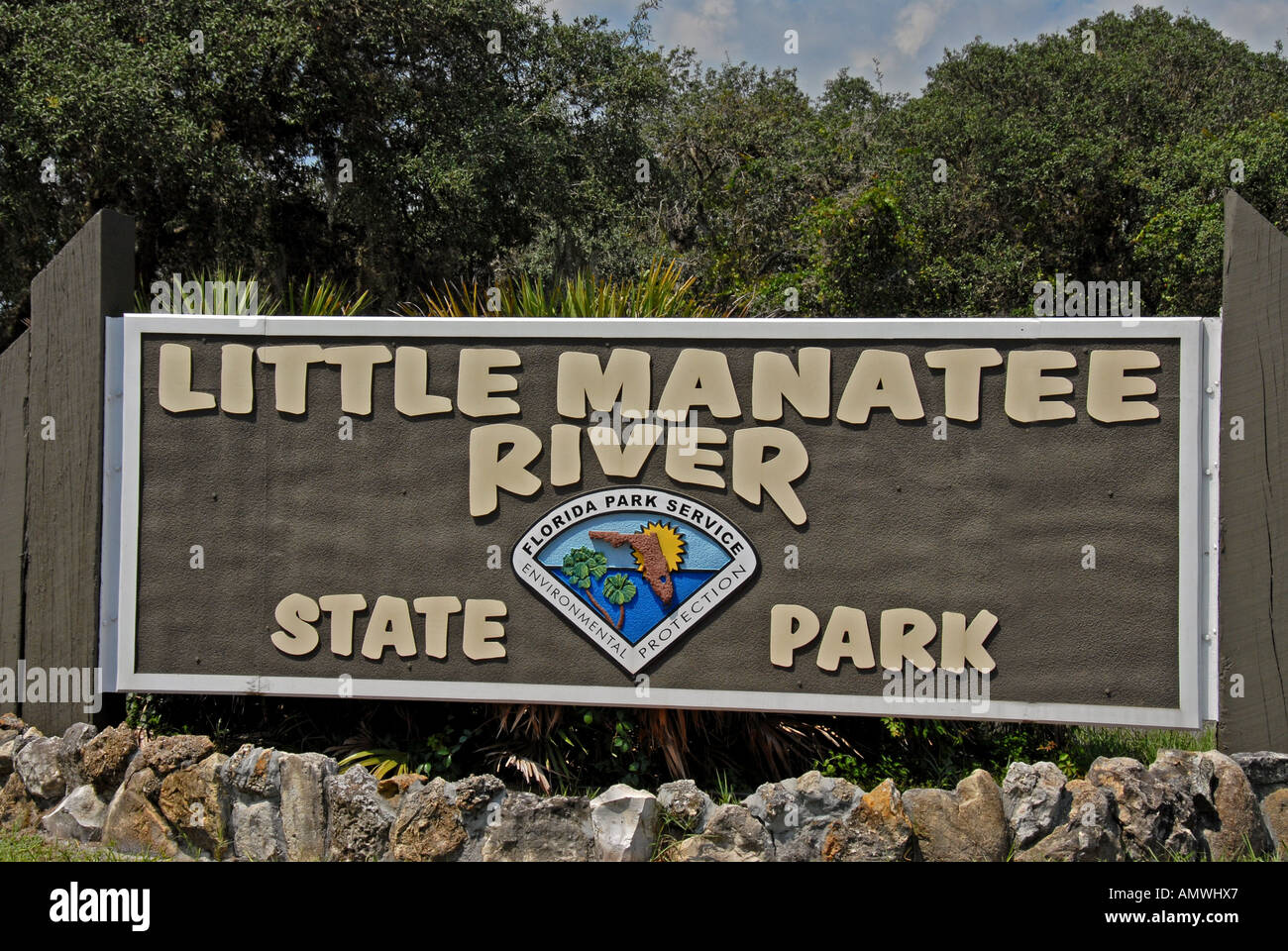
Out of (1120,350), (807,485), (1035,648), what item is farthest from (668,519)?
(1120,350)

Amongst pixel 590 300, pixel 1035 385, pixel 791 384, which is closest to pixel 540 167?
pixel 590 300

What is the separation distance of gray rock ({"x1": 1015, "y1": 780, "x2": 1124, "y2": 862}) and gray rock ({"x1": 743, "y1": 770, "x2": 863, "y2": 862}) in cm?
78

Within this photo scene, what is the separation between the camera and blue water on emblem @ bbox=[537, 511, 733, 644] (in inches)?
195

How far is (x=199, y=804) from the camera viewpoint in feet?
14.8

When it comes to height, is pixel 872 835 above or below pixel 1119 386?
below

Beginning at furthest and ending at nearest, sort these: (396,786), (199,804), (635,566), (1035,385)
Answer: (635,566) → (1035,385) → (199,804) → (396,786)

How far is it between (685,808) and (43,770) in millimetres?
3257

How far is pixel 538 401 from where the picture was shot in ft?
16.6

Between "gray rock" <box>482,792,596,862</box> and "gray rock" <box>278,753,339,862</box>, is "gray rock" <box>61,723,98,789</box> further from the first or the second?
"gray rock" <box>482,792,596,862</box>

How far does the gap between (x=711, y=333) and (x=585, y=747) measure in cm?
234

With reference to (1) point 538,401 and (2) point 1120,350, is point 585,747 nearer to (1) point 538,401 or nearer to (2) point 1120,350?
(1) point 538,401

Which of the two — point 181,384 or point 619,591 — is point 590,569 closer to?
point 619,591

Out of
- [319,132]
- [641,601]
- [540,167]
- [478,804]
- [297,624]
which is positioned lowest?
[478,804]

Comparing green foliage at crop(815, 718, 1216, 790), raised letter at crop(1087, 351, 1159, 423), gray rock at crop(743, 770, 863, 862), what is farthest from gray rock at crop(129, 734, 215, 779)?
raised letter at crop(1087, 351, 1159, 423)
